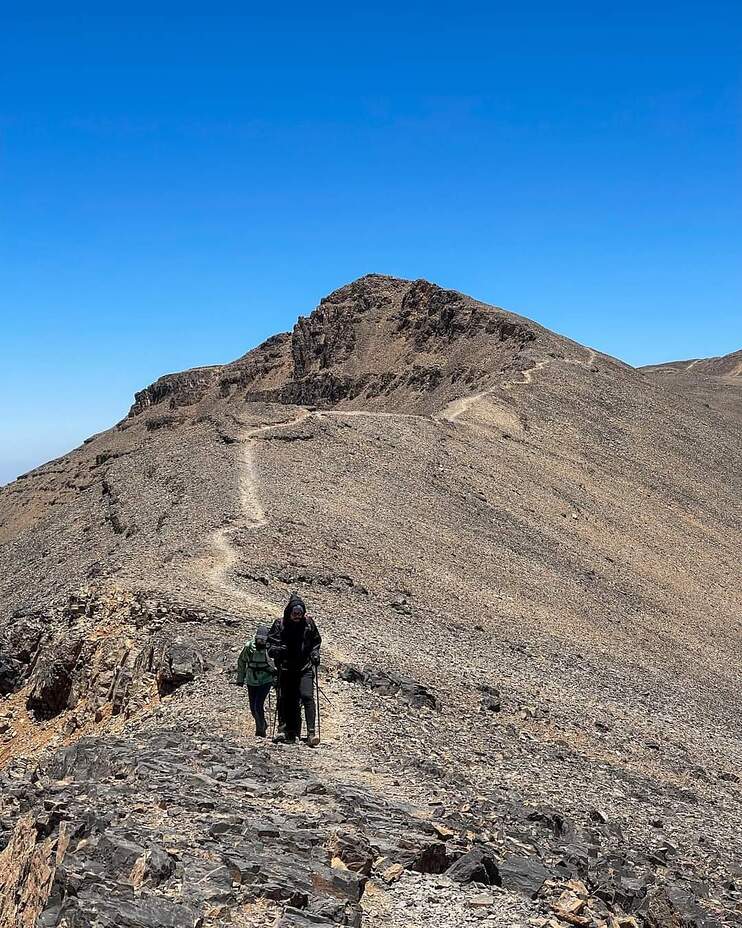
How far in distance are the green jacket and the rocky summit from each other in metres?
0.80

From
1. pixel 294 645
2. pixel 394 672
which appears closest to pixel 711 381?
pixel 394 672

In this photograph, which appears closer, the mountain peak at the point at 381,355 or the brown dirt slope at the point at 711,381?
the mountain peak at the point at 381,355

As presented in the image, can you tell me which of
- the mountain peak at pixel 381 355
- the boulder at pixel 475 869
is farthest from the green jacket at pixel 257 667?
the mountain peak at pixel 381 355

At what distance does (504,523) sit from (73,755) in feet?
75.5

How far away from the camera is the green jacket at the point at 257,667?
14734 millimetres

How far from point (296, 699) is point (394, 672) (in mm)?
4858

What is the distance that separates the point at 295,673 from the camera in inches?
572

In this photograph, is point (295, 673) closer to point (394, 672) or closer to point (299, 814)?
point (299, 814)

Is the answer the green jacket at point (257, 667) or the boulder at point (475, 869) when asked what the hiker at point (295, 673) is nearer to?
the green jacket at point (257, 667)

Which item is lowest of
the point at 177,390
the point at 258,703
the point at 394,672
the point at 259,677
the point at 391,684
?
the point at 391,684

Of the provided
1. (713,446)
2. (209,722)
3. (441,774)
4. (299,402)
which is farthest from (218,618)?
(299,402)

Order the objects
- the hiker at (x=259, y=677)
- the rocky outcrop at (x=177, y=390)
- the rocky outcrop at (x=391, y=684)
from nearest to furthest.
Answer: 1. the hiker at (x=259, y=677)
2. the rocky outcrop at (x=391, y=684)
3. the rocky outcrop at (x=177, y=390)

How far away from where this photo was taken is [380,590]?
25359 millimetres

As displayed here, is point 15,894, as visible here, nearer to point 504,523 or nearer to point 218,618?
point 218,618
